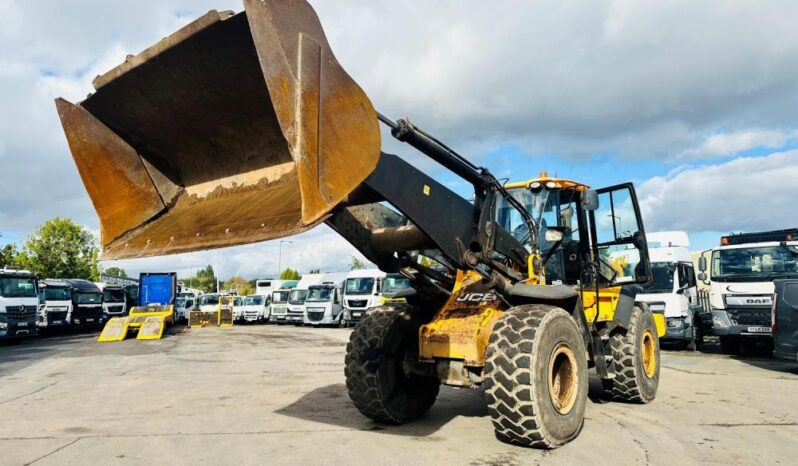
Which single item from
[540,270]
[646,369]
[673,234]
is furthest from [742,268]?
[540,270]

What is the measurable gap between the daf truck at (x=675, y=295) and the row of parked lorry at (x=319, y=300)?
842 cm

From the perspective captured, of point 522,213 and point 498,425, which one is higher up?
point 522,213

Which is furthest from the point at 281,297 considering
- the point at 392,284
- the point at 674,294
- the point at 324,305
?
the point at 674,294

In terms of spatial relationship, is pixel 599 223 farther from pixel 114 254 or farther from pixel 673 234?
pixel 673 234

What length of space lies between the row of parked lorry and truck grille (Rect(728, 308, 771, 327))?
10.4m

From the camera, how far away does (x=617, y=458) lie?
4.96 meters

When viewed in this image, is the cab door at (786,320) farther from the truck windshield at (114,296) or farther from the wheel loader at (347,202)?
the truck windshield at (114,296)

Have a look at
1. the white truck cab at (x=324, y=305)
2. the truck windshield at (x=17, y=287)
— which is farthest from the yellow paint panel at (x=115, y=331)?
the white truck cab at (x=324, y=305)

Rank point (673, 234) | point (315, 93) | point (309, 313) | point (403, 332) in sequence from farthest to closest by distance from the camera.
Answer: point (309, 313), point (673, 234), point (403, 332), point (315, 93)

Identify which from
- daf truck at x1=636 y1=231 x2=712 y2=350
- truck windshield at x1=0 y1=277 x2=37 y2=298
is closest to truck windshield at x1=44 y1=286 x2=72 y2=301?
truck windshield at x1=0 y1=277 x2=37 y2=298

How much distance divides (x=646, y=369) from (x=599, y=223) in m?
2.09

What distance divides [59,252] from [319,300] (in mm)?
28147

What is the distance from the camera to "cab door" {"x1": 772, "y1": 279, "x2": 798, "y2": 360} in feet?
32.7

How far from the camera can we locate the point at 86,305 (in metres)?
27.1
